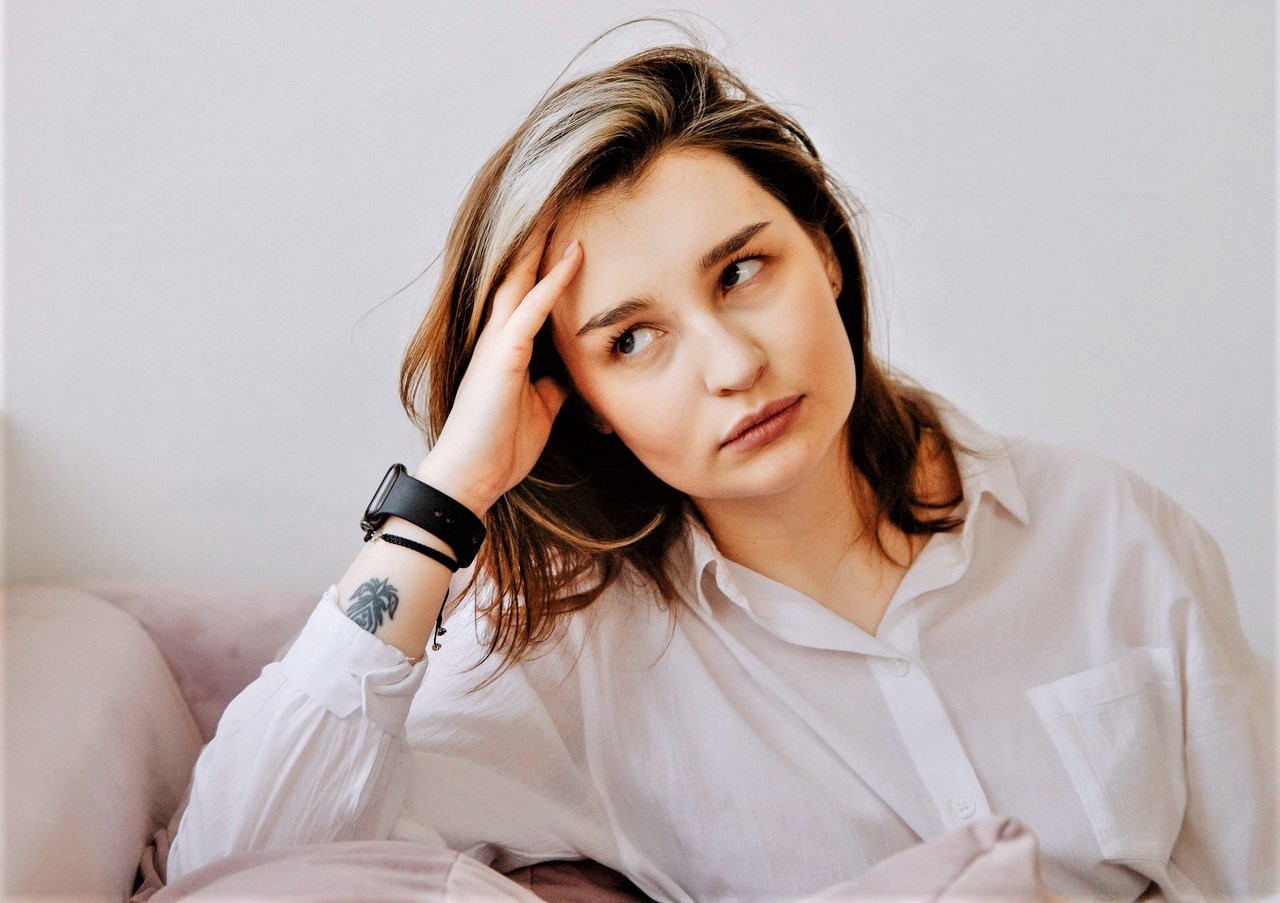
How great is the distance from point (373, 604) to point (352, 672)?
7cm

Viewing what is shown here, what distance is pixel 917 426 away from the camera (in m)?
1.48

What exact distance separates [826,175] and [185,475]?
104cm

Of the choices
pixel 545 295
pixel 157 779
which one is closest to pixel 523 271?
pixel 545 295

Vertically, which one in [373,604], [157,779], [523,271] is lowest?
[157,779]

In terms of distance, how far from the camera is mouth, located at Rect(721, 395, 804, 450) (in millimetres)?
1153

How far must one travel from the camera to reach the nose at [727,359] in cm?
112

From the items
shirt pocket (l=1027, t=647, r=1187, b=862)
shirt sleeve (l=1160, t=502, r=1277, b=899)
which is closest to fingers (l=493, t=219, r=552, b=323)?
shirt pocket (l=1027, t=647, r=1187, b=862)

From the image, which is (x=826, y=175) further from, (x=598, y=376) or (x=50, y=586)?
(x=50, y=586)

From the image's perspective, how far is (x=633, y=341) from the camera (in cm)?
120

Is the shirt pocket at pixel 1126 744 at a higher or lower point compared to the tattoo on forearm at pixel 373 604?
lower

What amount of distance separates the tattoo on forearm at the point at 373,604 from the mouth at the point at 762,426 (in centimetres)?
37

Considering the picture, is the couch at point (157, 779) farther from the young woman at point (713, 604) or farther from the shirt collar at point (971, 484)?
the shirt collar at point (971, 484)

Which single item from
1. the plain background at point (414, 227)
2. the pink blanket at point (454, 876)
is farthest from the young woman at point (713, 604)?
the plain background at point (414, 227)

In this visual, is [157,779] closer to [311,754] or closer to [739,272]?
[311,754]
